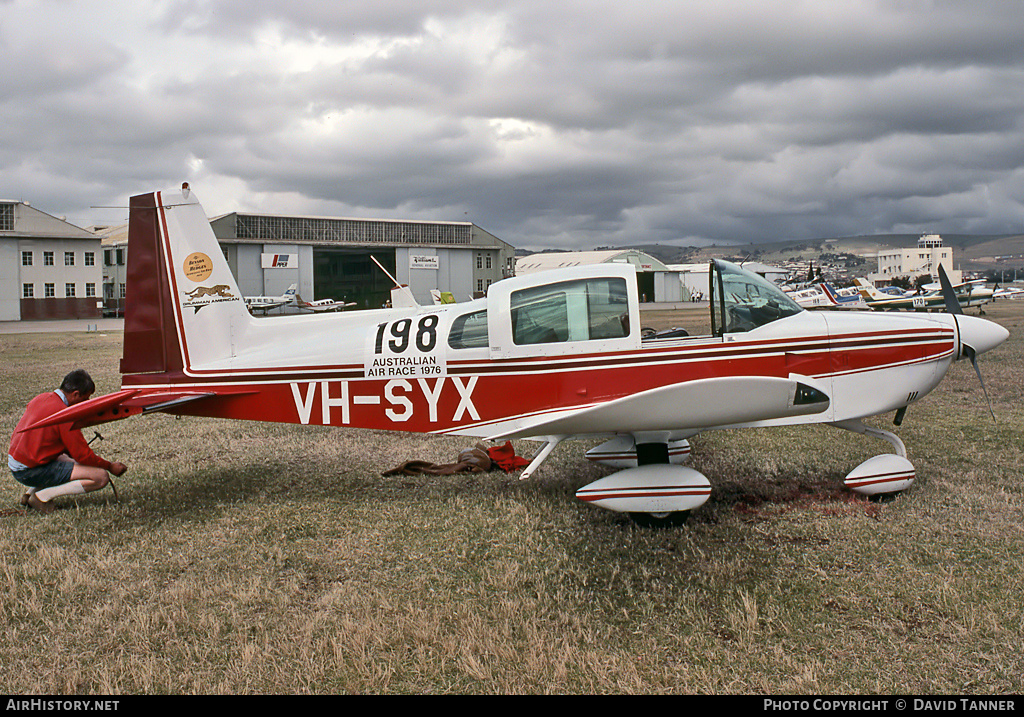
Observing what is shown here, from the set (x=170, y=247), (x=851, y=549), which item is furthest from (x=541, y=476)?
(x=170, y=247)

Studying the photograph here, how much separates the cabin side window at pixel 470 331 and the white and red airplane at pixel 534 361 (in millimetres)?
13

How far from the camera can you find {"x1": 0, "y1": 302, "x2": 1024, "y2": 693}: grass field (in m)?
3.25

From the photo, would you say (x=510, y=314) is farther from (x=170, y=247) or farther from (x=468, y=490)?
(x=170, y=247)

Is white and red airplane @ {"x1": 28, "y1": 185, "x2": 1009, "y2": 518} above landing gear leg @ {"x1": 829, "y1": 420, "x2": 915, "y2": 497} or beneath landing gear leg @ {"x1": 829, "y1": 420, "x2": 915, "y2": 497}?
above

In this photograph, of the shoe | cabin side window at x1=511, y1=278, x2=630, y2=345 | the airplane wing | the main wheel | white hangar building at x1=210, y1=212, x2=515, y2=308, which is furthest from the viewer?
white hangar building at x1=210, y1=212, x2=515, y2=308

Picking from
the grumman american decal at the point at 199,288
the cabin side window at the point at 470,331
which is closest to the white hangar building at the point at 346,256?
the grumman american decal at the point at 199,288

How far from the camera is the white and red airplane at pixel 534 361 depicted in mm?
5418

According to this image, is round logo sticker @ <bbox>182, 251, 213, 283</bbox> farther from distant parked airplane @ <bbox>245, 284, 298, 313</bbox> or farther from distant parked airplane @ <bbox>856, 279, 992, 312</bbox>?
distant parked airplane @ <bbox>245, 284, 298, 313</bbox>

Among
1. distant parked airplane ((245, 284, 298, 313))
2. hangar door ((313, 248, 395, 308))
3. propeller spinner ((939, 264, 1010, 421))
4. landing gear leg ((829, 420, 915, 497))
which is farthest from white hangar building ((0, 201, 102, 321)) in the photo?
propeller spinner ((939, 264, 1010, 421))

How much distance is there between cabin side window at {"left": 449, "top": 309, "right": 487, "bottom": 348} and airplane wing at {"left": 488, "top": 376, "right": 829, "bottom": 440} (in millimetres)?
884

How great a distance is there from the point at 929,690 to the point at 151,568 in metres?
4.50

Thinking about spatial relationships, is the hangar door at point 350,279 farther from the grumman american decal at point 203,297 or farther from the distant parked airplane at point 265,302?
the grumman american decal at point 203,297

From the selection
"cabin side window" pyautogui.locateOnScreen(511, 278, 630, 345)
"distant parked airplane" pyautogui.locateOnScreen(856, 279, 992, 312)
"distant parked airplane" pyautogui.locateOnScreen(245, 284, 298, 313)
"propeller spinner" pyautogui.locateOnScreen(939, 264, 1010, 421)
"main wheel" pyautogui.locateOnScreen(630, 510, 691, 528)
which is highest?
"distant parked airplane" pyautogui.locateOnScreen(245, 284, 298, 313)
